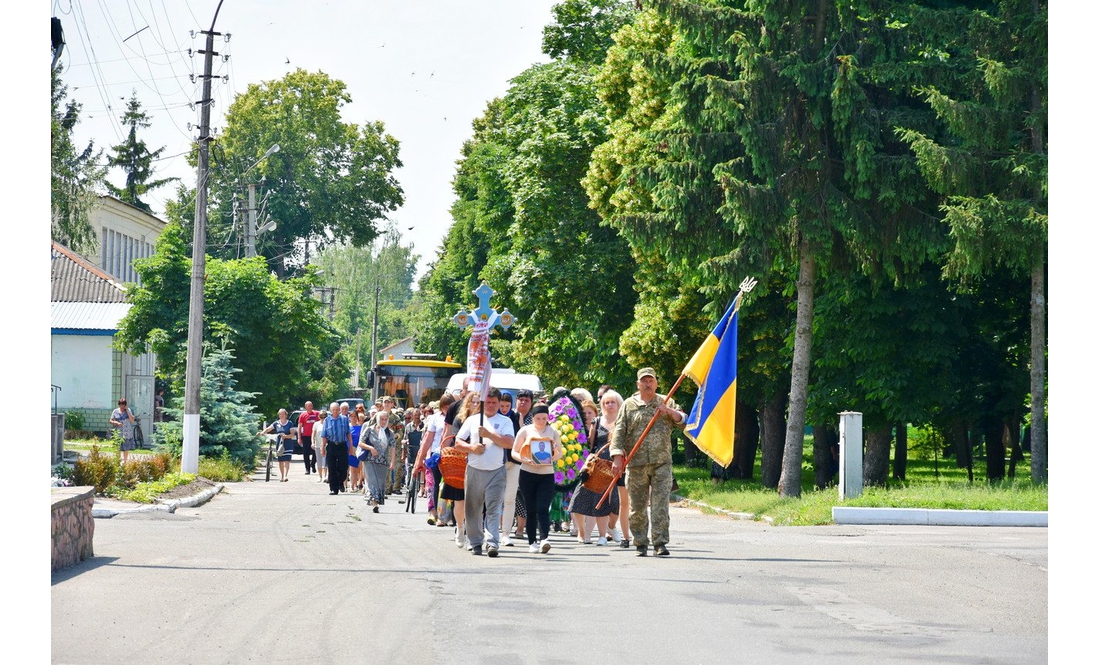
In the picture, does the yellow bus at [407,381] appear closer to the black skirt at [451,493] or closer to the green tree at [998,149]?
the green tree at [998,149]

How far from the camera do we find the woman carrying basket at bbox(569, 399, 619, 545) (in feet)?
52.2

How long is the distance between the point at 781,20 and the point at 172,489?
1333cm

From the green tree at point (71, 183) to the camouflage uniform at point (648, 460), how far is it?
14.8m

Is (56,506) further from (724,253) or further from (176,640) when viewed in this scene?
(724,253)

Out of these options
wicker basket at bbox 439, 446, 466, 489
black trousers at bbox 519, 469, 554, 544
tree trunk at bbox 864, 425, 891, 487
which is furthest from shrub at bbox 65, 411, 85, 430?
black trousers at bbox 519, 469, 554, 544

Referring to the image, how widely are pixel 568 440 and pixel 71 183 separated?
53.2 ft

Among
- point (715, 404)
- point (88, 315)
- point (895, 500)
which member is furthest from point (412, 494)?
point (88, 315)

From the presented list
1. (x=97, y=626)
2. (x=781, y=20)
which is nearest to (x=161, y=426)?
(x=781, y=20)

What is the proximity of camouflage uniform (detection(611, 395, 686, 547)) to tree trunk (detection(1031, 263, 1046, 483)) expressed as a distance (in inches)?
430

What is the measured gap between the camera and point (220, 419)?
31.4m

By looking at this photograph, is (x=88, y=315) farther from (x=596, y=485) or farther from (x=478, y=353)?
(x=596, y=485)

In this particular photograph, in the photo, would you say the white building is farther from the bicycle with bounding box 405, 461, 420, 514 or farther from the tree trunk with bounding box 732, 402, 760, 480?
the bicycle with bounding box 405, 461, 420, 514

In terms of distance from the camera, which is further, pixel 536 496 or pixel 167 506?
pixel 167 506
